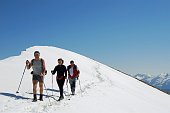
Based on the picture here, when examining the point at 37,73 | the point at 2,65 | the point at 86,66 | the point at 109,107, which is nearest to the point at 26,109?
the point at 37,73

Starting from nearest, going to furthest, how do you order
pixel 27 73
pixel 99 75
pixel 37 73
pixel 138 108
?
pixel 37 73 < pixel 138 108 < pixel 27 73 < pixel 99 75

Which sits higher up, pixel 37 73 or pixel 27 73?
pixel 27 73

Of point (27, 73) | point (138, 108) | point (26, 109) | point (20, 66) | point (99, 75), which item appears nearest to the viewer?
point (26, 109)

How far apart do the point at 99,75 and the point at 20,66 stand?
8454 mm

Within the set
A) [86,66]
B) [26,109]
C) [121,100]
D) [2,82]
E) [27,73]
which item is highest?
[86,66]

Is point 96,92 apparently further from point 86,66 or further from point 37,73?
point 86,66

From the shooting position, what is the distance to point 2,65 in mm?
25562

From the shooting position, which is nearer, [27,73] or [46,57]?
[27,73]

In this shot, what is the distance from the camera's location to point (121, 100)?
21547 mm

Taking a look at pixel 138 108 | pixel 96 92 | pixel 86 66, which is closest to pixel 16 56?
pixel 86 66

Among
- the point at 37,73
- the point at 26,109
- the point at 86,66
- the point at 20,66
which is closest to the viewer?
the point at 26,109

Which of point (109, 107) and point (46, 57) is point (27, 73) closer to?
point (46, 57)

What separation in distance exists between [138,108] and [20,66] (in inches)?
454

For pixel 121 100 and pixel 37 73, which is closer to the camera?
pixel 37 73
